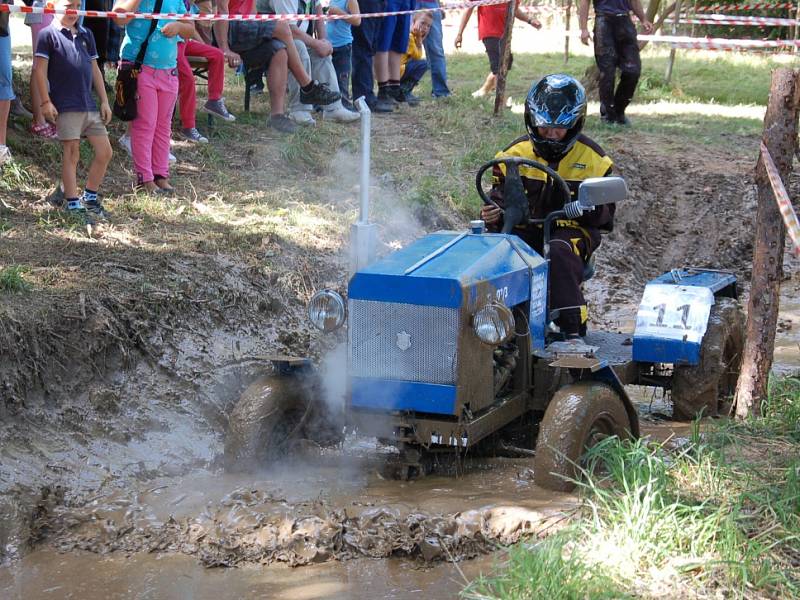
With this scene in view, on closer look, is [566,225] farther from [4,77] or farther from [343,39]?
[343,39]

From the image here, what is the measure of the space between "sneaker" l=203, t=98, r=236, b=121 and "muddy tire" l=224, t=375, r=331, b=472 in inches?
246

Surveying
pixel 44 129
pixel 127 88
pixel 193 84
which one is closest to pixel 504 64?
pixel 193 84

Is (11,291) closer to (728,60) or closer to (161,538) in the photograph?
(161,538)

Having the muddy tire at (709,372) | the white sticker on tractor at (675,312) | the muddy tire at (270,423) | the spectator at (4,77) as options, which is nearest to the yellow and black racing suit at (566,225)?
the white sticker on tractor at (675,312)

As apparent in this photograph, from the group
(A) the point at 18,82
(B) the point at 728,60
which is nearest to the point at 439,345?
(A) the point at 18,82

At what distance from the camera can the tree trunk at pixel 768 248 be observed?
6.33 meters

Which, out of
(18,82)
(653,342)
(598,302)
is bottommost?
(598,302)

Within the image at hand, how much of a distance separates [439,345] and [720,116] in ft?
37.1

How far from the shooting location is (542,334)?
6.35 m

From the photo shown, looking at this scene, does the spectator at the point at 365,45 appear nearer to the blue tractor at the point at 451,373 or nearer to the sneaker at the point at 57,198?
the sneaker at the point at 57,198

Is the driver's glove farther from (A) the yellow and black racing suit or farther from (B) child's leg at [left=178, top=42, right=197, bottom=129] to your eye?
(B) child's leg at [left=178, top=42, right=197, bottom=129]

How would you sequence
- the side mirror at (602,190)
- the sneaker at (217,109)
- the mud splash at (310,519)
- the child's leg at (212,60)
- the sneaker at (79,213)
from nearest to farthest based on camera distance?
the mud splash at (310,519), the side mirror at (602,190), the sneaker at (79,213), the child's leg at (212,60), the sneaker at (217,109)

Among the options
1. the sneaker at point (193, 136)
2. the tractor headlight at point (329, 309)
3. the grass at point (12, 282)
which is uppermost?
the sneaker at point (193, 136)

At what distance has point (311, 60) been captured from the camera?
12336mm
